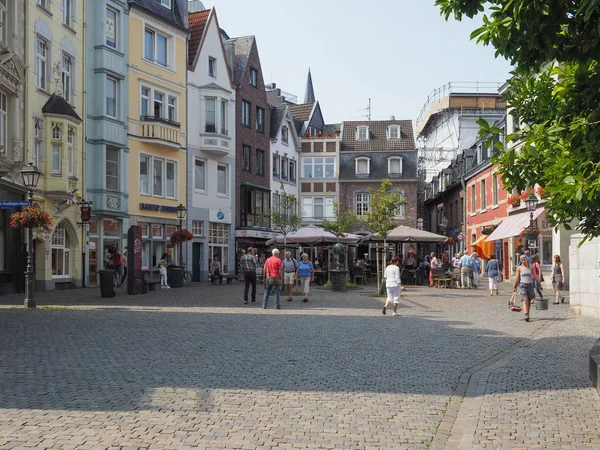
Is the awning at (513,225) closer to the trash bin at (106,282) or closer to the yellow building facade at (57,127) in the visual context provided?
the trash bin at (106,282)

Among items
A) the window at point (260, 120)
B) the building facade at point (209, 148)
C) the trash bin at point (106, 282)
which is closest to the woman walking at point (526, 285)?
the trash bin at point (106, 282)

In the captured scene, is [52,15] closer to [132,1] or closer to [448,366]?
[132,1]

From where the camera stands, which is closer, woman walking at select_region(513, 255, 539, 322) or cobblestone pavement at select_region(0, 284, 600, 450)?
cobblestone pavement at select_region(0, 284, 600, 450)

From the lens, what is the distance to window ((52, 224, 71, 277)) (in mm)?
28922

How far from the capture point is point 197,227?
4159cm

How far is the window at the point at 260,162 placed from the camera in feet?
163

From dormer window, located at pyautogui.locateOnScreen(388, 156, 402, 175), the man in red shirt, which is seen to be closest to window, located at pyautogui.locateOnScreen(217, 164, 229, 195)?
dormer window, located at pyautogui.locateOnScreen(388, 156, 402, 175)

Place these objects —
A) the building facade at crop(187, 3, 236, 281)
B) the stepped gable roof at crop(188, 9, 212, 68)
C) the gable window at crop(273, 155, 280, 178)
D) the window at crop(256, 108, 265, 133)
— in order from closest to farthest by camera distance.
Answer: the building facade at crop(187, 3, 236, 281), the stepped gable roof at crop(188, 9, 212, 68), the window at crop(256, 108, 265, 133), the gable window at crop(273, 155, 280, 178)

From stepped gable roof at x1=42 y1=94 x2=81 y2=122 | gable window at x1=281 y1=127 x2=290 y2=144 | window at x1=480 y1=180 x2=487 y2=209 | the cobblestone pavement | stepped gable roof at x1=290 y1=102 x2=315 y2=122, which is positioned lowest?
the cobblestone pavement

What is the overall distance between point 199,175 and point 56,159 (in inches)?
564

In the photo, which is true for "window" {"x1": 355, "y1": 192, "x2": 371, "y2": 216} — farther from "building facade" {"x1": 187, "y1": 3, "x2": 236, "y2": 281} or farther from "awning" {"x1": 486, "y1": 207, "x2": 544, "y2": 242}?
"awning" {"x1": 486, "y1": 207, "x2": 544, "y2": 242}

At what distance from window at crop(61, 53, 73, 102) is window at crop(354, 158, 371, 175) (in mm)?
32856

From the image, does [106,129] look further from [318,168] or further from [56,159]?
[318,168]

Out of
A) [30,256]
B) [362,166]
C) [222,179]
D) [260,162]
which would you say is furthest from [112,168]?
[362,166]
